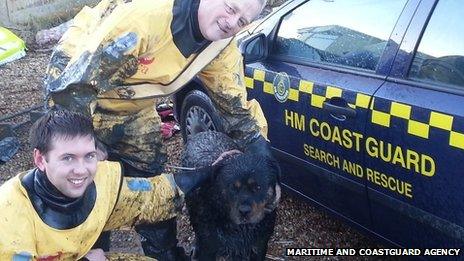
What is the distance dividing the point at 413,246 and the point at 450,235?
0.26 meters

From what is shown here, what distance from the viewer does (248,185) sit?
236 centimetres

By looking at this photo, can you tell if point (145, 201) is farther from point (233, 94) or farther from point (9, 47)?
point (9, 47)

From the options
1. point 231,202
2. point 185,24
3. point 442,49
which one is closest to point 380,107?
point 442,49

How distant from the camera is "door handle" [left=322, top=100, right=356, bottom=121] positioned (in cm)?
261

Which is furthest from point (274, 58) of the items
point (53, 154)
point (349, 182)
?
point (53, 154)

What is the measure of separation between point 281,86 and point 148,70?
95 centimetres

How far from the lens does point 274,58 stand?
10.8ft

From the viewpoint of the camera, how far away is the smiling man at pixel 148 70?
7.21 feet

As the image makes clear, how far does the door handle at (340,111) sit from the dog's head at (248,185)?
458 mm

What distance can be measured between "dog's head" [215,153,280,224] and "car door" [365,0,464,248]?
19.8 inches

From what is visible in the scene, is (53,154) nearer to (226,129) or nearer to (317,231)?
(226,129)

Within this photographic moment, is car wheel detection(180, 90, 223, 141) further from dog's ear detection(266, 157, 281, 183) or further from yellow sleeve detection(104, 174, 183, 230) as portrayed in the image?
yellow sleeve detection(104, 174, 183, 230)

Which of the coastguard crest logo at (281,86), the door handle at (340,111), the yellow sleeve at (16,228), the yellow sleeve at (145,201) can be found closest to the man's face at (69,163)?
the yellow sleeve at (16,228)
